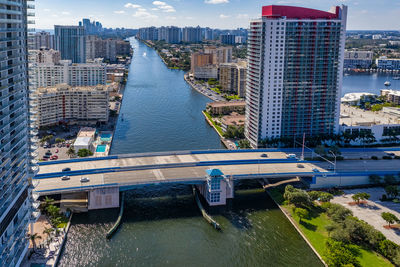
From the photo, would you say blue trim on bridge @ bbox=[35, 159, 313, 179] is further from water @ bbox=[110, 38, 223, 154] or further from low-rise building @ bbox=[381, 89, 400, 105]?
low-rise building @ bbox=[381, 89, 400, 105]

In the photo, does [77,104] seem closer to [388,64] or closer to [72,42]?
[72,42]

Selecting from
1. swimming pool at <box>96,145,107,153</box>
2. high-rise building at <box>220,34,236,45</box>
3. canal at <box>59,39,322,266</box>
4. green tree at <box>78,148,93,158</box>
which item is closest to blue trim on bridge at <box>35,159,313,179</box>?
canal at <box>59,39,322,266</box>

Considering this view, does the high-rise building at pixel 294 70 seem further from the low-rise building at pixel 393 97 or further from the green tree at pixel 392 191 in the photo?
the low-rise building at pixel 393 97

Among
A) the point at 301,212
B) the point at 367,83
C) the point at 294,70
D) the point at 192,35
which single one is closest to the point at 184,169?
the point at 301,212

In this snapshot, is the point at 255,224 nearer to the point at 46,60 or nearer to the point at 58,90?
the point at 58,90

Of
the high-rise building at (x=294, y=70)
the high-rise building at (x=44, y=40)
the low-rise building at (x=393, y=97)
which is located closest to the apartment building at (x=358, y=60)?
the low-rise building at (x=393, y=97)

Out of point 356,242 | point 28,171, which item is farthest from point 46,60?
point 356,242
